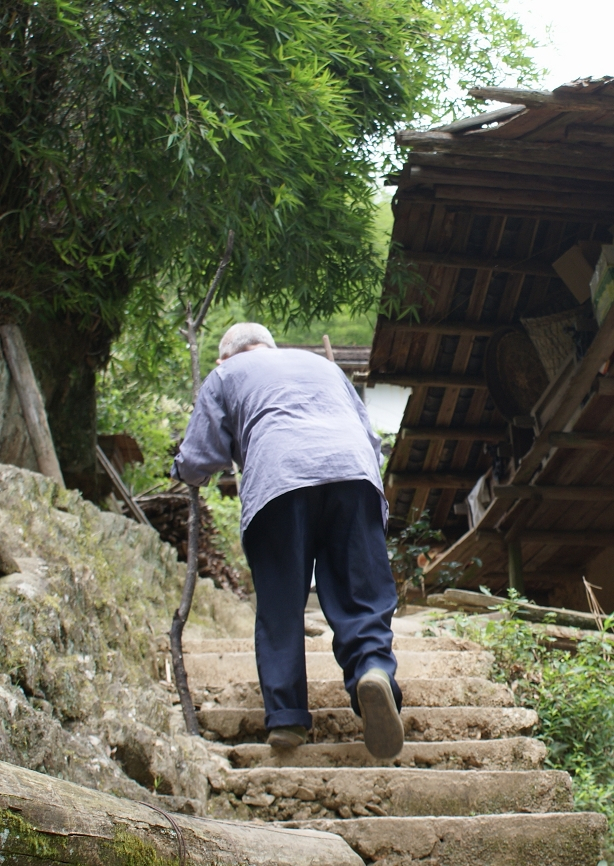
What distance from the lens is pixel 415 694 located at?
3105 mm

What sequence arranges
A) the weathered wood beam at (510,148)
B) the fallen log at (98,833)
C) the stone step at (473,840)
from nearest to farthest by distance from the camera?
the fallen log at (98,833), the stone step at (473,840), the weathered wood beam at (510,148)

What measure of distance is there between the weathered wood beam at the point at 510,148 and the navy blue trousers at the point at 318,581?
92.5 inches

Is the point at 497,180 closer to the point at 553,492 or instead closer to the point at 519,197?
the point at 519,197

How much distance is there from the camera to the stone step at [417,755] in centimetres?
262

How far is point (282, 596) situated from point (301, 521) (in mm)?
271

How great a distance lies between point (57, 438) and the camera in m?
5.64

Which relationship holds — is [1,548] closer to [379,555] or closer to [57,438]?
[379,555]

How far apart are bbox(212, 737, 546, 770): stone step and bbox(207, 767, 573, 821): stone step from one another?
0.54 feet

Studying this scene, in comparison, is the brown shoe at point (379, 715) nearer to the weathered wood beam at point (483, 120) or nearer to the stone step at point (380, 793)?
the stone step at point (380, 793)

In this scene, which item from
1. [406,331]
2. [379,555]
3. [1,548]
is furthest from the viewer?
[406,331]

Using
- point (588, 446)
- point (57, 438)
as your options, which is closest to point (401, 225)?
point (588, 446)

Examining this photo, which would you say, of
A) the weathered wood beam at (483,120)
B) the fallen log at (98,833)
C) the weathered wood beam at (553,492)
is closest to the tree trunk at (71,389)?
the weathered wood beam at (483,120)

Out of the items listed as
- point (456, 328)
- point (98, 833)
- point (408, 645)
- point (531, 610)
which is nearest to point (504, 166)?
point (456, 328)

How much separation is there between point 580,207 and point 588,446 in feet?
5.09
